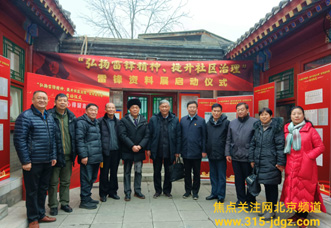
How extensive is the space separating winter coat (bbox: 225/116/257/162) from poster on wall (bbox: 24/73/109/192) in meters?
2.77

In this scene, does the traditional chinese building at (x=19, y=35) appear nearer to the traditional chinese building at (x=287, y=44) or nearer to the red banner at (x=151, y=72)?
the red banner at (x=151, y=72)

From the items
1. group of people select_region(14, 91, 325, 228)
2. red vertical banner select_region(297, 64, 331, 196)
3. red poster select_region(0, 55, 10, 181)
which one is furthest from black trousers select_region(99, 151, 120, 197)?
red vertical banner select_region(297, 64, 331, 196)

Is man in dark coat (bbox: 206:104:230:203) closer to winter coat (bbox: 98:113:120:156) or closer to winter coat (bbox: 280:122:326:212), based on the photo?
winter coat (bbox: 280:122:326:212)

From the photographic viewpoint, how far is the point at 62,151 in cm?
328

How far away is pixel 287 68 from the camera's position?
4871 mm

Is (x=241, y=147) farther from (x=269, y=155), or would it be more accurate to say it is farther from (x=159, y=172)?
(x=159, y=172)

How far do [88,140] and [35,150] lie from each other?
842 millimetres

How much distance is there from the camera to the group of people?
2.92 m

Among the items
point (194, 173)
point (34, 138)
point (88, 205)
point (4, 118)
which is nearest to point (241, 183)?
point (194, 173)

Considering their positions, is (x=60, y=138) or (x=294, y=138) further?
(x=60, y=138)

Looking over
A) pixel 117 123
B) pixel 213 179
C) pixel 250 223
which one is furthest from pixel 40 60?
pixel 250 223

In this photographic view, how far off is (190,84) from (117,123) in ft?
7.79

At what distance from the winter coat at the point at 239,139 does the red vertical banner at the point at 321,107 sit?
93cm

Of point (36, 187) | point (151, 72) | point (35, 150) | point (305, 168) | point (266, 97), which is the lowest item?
point (36, 187)
